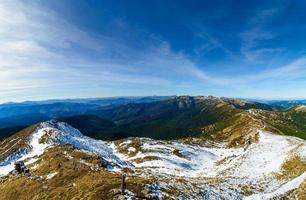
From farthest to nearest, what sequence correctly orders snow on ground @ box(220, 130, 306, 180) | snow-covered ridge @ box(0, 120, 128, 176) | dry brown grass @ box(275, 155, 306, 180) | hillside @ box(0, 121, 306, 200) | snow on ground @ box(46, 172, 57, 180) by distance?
snow-covered ridge @ box(0, 120, 128, 176), snow on ground @ box(220, 130, 306, 180), snow on ground @ box(46, 172, 57, 180), dry brown grass @ box(275, 155, 306, 180), hillside @ box(0, 121, 306, 200)

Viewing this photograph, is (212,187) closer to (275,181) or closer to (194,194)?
(194,194)

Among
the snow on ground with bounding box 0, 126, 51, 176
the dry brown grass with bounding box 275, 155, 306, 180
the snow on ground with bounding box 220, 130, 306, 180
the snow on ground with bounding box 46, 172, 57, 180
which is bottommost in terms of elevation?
the snow on ground with bounding box 0, 126, 51, 176

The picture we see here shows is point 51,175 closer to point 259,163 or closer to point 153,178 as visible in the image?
point 153,178

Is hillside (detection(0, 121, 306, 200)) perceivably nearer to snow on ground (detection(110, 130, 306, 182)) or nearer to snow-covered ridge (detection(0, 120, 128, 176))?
snow on ground (detection(110, 130, 306, 182))

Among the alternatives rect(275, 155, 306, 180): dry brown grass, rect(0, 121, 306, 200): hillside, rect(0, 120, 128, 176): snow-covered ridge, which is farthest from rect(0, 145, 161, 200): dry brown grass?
rect(275, 155, 306, 180): dry brown grass

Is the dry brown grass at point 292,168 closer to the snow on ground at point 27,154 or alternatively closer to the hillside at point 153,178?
the hillside at point 153,178

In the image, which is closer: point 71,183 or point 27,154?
point 71,183

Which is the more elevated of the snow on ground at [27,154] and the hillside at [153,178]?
the hillside at [153,178]

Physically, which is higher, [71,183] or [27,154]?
[71,183]

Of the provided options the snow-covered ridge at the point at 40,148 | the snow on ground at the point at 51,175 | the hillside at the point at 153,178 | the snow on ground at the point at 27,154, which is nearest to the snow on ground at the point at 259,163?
the hillside at the point at 153,178

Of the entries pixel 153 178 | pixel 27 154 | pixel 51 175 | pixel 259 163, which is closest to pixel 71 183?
pixel 51 175

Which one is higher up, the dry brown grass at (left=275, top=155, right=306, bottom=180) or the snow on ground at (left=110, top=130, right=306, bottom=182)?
the dry brown grass at (left=275, top=155, right=306, bottom=180)

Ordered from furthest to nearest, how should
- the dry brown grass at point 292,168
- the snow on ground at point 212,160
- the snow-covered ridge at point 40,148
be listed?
1. the snow-covered ridge at point 40,148
2. the snow on ground at point 212,160
3. the dry brown grass at point 292,168
